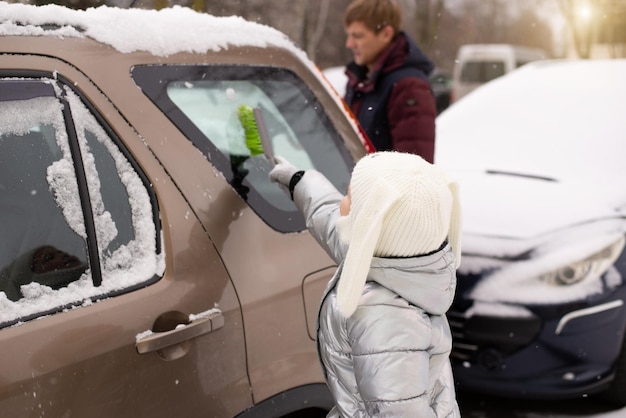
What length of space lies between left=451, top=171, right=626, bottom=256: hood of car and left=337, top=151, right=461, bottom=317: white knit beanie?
5.81 ft

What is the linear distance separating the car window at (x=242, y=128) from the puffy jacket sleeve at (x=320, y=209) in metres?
0.09

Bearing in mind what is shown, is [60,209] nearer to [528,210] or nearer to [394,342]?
[394,342]

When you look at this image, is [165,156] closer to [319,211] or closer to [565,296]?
[319,211]

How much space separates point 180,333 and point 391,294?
0.51 m

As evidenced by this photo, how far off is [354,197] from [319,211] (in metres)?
0.30

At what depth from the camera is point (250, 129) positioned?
78.5 inches

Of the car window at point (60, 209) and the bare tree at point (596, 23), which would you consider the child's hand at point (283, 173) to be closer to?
the car window at point (60, 209)

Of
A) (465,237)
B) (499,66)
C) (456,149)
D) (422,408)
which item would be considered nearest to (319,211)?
(422,408)

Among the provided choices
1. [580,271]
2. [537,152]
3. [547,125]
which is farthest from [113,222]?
[547,125]

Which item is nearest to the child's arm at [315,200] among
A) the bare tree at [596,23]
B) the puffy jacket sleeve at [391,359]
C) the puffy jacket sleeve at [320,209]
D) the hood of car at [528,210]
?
the puffy jacket sleeve at [320,209]

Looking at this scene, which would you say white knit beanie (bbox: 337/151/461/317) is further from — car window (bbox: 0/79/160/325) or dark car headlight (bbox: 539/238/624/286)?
dark car headlight (bbox: 539/238/624/286)

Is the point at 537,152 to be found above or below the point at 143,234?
below

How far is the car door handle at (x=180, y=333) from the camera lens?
5.04 ft

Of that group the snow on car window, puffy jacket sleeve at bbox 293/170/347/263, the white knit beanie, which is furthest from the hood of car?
the snow on car window
